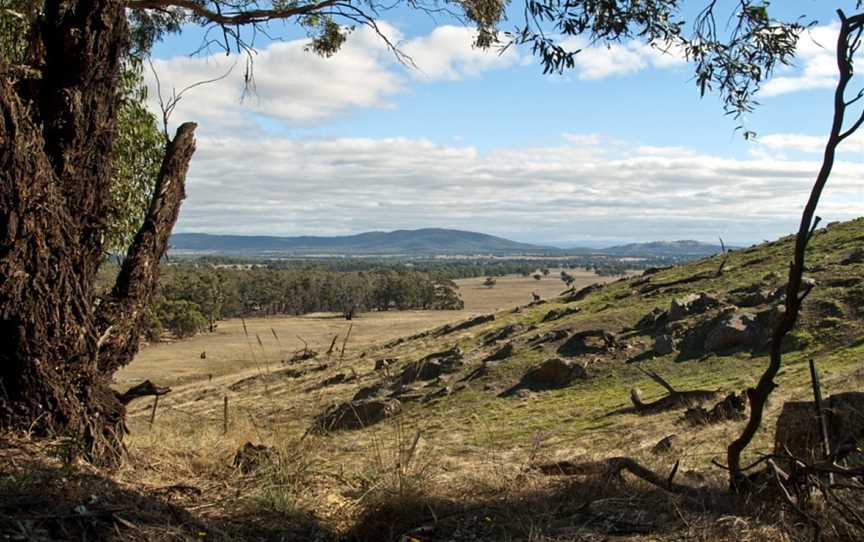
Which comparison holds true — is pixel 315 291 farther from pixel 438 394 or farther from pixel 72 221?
pixel 72 221

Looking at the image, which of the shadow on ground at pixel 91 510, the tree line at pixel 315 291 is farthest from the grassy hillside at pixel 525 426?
the tree line at pixel 315 291

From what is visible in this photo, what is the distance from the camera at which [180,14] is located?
27.5 feet

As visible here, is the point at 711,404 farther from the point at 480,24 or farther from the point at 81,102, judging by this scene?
the point at 81,102

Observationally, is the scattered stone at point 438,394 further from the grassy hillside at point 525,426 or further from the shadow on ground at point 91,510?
the shadow on ground at point 91,510

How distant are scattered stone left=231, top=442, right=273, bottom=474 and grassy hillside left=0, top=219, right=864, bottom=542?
3cm

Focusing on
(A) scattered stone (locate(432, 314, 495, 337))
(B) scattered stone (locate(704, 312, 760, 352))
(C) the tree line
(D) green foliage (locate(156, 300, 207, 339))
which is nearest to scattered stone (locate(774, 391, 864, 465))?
(B) scattered stone (locate(704, 312, 760, 352))

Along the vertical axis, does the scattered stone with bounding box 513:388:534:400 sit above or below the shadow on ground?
below

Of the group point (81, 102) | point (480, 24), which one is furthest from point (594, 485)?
point (480, 24)

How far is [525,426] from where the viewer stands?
10852 mm

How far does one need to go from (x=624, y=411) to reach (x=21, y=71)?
8.83 m

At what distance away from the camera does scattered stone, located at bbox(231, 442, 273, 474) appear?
13.2 feet

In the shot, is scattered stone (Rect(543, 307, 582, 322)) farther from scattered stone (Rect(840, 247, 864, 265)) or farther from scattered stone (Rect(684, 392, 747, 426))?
scattered stone (Rect(684, 392, 747, 426))

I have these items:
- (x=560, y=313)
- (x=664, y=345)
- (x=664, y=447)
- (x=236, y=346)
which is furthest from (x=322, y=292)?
(x=664, y=447)

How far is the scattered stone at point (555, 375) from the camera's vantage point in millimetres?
14188
